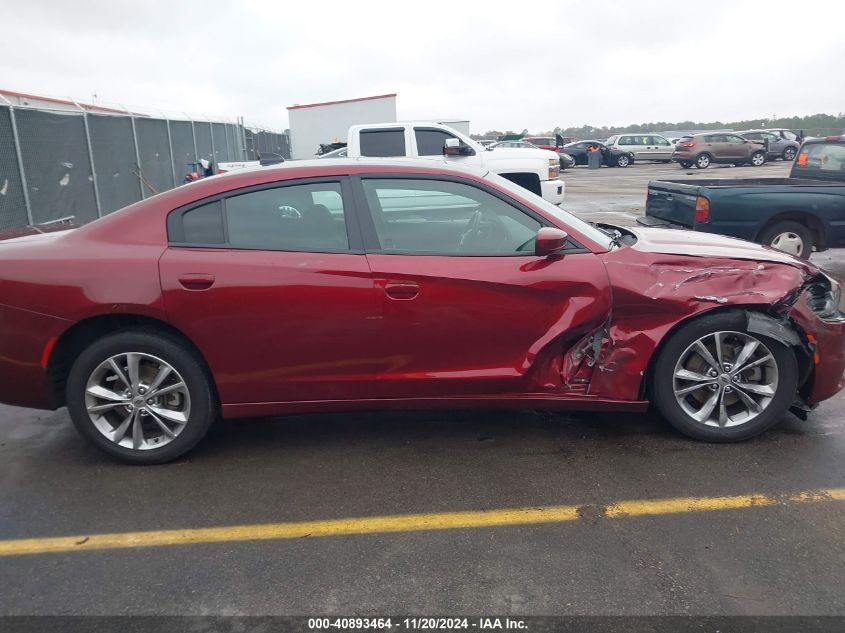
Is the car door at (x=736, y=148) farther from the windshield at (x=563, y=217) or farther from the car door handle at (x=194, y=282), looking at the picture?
the car door handle at (x=194, y=282)

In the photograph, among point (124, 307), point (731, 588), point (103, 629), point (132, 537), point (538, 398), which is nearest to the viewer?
point (103, 629)

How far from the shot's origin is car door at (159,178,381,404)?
11.5 ft

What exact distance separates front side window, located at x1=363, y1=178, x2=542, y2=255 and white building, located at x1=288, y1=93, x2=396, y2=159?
18122mm

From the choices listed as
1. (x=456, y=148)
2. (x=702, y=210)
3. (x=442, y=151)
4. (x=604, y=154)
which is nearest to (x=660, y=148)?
(x=604, y=154)

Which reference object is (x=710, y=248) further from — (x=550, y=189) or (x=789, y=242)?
(x=550, y=189)

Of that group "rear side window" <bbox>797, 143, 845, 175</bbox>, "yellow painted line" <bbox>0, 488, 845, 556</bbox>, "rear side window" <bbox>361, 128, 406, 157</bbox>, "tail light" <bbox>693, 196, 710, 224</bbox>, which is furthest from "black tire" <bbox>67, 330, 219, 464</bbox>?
"rear side window" <bbox>797, 143, 845, 175</bbox>

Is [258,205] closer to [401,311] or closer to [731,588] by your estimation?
[401,311]

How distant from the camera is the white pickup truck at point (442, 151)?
1186cm

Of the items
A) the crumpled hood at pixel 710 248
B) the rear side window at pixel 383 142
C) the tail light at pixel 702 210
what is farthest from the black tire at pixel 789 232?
the rear side window at pixel 383 142

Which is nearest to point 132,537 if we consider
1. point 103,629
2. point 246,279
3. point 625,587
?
point 103,629

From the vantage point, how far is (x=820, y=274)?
12.9 ft

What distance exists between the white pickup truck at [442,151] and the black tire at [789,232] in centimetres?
431

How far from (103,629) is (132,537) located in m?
0.63

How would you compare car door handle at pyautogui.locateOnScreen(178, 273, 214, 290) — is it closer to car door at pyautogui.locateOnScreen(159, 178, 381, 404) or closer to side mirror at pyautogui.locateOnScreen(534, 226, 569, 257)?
car door at pyautogui.locateOnScreen(159, 178, 381, 404)
